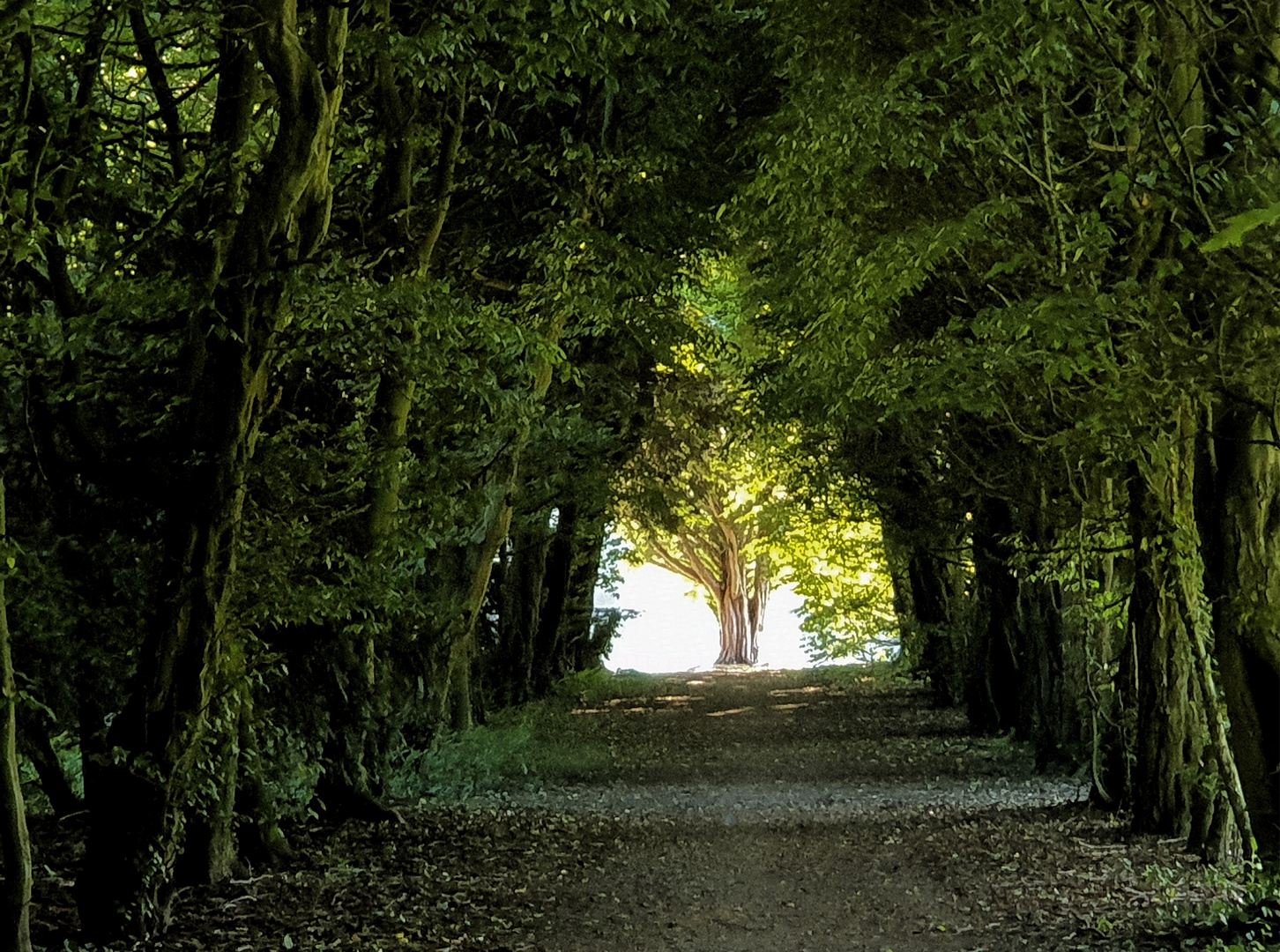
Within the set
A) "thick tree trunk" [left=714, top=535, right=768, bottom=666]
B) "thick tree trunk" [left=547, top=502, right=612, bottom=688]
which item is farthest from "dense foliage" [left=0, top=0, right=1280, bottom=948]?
"thick tree trunk" [left=714, top=535, right=768, bottom=666]

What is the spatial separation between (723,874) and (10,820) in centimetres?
502

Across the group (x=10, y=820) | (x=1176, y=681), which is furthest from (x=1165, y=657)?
(x=10, y=820)

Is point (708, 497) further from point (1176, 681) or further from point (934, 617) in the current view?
point (1176, 681)

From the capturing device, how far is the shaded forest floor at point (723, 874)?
23.0 ft

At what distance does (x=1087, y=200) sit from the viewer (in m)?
8.87

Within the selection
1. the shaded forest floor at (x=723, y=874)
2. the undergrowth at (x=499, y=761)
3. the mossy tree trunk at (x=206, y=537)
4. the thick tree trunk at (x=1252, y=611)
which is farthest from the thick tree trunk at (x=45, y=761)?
the thick tree trunk at (x=1252, y=611)

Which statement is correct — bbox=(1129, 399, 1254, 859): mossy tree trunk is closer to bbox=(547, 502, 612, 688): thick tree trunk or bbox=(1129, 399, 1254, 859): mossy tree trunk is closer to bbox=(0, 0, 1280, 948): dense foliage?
bbox=(0, 0, 1280, 948): dense foliage

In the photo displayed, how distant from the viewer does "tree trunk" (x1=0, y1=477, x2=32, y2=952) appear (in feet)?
17.1

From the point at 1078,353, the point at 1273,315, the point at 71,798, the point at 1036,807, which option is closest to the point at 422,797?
the point at 71,798

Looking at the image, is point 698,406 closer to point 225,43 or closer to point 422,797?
point 422,797

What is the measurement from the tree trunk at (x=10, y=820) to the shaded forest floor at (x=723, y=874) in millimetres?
1123

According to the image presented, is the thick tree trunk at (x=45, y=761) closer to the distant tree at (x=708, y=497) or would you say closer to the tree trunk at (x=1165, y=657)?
→ the tree trunk at (x=1165, y=657)

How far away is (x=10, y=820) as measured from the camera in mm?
5387

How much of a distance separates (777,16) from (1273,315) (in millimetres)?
6877
